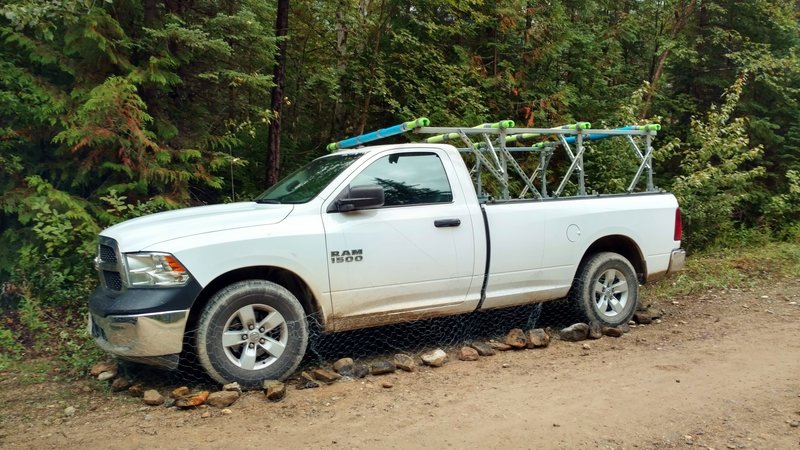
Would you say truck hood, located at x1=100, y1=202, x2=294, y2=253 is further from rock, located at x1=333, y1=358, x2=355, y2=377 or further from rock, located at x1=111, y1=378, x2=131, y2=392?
rock, located at x1=333, y1=358, x2=355, y2=377

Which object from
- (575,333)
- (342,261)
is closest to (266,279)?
(342,261)

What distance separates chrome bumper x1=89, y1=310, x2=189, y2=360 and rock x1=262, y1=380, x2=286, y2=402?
0.69 m

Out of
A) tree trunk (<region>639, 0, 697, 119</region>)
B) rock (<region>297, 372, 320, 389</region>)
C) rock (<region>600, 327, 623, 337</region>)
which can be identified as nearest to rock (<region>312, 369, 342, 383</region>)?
rock (<region>297, 372, 320, 389</region>)

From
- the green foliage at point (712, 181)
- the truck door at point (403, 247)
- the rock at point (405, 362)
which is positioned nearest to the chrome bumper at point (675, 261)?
the truck door at point (403, 247)

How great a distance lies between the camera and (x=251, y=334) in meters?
4.57

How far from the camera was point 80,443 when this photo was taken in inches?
146

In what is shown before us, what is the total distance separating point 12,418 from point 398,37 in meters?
8.31

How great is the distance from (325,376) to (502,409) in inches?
55.8

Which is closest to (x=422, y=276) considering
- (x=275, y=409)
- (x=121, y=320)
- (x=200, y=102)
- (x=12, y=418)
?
(x=275, y=409)

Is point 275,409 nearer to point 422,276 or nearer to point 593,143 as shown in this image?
point 422,276

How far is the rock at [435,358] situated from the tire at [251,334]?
42.8 inches

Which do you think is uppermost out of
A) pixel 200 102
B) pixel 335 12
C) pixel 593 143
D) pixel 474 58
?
pixel 335 12

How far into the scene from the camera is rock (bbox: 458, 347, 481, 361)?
17.5 feet

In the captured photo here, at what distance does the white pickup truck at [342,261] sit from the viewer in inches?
172
